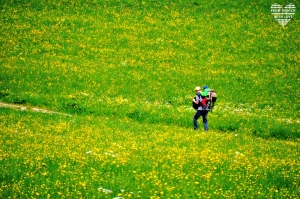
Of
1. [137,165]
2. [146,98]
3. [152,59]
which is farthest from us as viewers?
[152,59]

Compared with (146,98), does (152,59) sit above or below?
above

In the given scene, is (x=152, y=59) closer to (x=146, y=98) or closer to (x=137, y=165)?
(x=146, y=98)

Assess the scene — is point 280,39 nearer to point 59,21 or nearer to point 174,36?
point 174,36

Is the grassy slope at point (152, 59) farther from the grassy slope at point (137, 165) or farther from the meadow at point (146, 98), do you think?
the grassy slope at point (137, 165)

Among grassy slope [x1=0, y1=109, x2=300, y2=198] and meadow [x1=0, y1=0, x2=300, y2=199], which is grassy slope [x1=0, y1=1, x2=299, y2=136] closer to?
meadow [x1=0, y1=0, x2=300, y2=199]

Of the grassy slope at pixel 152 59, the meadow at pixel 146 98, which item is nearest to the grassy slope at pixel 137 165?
the meadow at pixel 146 98

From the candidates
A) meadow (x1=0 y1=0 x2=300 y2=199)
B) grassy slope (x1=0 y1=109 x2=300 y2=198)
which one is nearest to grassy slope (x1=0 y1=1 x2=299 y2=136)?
meadow (x1=0 y1=0 x2=300 y2=199)

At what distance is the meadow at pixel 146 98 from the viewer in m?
10.9

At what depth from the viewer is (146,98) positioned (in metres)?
29.7

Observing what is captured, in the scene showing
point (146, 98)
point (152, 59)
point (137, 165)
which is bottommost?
point (146, 98)

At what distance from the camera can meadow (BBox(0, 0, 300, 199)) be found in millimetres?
10922

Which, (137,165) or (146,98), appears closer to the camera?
(137,165)

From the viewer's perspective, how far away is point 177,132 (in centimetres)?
1920

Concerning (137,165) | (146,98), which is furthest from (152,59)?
(137,165)
